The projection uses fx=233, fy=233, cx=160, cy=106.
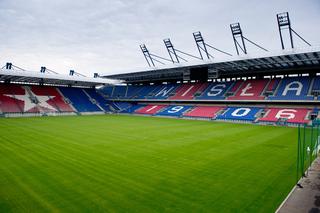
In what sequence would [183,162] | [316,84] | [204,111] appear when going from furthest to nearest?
[204,111] → [316,84] → [183,162]

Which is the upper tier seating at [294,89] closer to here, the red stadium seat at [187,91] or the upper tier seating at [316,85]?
the upper tier seating at [316,85]

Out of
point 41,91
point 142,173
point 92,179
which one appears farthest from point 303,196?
point 41,91

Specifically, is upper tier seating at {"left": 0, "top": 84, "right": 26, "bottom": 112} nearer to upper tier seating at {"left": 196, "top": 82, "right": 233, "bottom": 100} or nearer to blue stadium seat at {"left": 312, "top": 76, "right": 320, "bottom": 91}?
upper tier seating at {"left": 196, "top": 82, "right": 233, "bottom": 100}

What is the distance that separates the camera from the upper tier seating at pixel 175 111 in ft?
148

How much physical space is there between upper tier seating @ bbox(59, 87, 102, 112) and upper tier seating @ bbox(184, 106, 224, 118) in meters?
22.0

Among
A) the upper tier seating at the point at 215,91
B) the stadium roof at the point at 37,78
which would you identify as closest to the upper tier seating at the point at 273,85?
the upper tier seating at the point at 215,91

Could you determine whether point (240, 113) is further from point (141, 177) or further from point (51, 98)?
point (51, 98)

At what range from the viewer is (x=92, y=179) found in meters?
9.80

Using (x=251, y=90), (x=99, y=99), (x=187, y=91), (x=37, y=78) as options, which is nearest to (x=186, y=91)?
(x=187, y=91)

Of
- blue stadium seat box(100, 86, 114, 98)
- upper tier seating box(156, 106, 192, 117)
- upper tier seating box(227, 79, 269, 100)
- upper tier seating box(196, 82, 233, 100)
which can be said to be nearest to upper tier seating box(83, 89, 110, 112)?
blue stadium seat box(100, 86, 114, 98)

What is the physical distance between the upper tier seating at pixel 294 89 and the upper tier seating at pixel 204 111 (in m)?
9.54

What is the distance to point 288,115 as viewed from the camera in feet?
113

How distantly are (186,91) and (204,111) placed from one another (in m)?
9.40

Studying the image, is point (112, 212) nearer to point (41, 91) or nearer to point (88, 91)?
point (41, 91)
